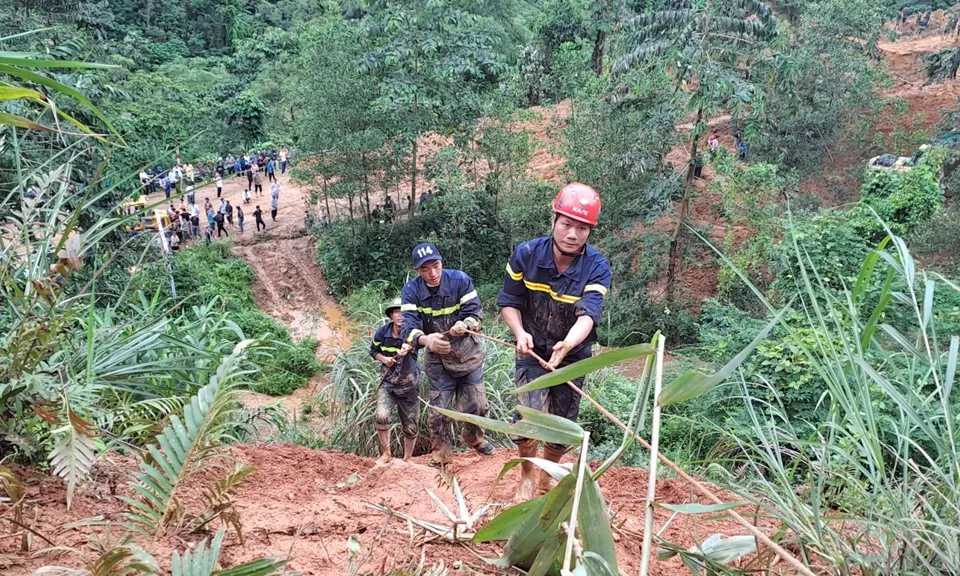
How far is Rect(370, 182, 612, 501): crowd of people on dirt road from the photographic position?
132 inches

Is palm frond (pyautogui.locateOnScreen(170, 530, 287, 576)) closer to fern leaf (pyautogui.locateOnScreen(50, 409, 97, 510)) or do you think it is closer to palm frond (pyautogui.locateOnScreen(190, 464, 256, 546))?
palm frond (pyautogui.locateOnScreen(190, 464, 256, 546))

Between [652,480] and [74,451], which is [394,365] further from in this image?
[652,480]

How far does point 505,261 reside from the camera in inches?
771

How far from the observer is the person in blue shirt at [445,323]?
15.5 feet

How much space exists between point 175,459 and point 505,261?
17678 mm

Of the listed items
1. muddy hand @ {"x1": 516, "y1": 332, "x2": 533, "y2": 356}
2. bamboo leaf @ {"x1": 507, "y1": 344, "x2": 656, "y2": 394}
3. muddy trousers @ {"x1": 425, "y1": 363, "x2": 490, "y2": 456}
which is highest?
bamboo leaf @ {"x1": 507, "y1": 344, "x2": 656, "y2": 394}

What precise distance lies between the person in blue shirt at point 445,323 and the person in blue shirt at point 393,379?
1.13 feet

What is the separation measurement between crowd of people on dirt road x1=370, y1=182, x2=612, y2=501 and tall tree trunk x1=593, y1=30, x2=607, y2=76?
26710 millimetres

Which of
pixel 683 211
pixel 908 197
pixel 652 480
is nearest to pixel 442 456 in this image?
pixel 652 480

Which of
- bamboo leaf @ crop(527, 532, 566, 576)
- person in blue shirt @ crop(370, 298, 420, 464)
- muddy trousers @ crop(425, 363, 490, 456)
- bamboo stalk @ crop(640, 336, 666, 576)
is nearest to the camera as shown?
bamboo stalk @ crop(640, 336, 666, 576)

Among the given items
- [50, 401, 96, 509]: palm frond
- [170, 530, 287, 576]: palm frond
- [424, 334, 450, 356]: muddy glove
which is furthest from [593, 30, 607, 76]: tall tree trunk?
[170, 530, 287, 576]: palm frond

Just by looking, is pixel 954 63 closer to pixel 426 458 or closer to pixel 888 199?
pixel 888 199

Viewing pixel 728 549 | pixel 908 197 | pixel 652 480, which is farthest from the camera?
pixel 908 197

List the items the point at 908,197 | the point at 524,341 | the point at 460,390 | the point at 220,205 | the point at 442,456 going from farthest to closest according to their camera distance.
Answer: the point at 220,205 → the point at 908,197 → the point at 442,456 → the point at 460,390 → the point at 524,341
